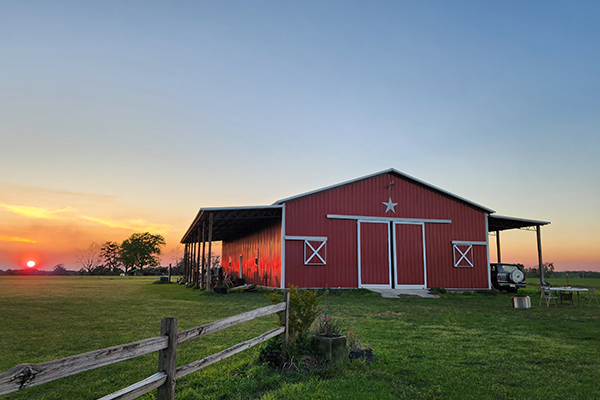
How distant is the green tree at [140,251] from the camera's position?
256ft

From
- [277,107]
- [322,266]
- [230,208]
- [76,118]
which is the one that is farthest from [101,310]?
[277,107]

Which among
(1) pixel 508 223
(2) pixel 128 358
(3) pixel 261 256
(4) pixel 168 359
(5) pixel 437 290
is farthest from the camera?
(1) pixel 508 223

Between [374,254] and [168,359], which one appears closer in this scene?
[168,359]

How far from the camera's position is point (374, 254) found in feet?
66.8

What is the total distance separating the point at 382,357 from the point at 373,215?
47.7ft

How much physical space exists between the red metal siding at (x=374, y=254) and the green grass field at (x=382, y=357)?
25.9 feet

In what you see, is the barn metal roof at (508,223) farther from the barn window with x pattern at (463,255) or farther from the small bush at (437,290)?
the small bush at (437,290)

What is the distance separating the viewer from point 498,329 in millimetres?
9484

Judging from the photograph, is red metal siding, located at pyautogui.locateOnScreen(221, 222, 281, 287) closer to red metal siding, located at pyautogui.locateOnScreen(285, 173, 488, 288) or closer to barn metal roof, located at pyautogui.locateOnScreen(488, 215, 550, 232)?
red metal siding, located at pyautogui.locateOnScreen(285, 173, 488, 288)

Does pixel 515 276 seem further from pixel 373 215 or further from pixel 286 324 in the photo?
pixel 286 324

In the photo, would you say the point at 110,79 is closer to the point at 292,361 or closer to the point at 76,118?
the point at 76,118

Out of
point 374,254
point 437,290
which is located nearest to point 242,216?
point 374,254

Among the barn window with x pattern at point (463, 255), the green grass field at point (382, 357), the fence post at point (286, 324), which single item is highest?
the barn window with x pattern at point (463, 255)

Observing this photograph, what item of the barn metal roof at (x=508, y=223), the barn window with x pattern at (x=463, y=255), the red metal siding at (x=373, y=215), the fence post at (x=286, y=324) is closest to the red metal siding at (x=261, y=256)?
the red metal siding at (x=373, y=215)
